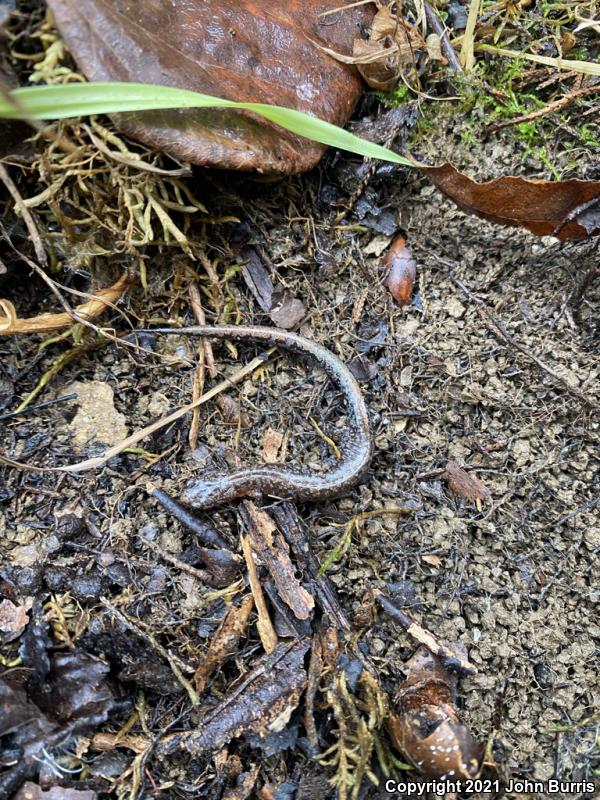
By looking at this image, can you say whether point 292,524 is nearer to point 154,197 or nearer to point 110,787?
point 110,787

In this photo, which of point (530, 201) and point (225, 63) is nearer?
point (225, 63)

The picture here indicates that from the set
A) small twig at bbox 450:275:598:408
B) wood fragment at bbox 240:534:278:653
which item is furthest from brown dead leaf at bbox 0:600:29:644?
small twig at bbox 450:275:598:408

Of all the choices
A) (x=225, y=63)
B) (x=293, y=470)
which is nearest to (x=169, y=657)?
(x=293, y=470)

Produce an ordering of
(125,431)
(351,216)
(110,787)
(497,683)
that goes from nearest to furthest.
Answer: (110,787), (497,683), (125,431), (351,216)

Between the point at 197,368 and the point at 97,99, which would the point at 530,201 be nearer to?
the point at 197,368

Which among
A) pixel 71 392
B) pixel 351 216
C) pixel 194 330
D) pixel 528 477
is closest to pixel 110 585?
pixel 71 392

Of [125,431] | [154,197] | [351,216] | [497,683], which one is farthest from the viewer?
[351,216]
